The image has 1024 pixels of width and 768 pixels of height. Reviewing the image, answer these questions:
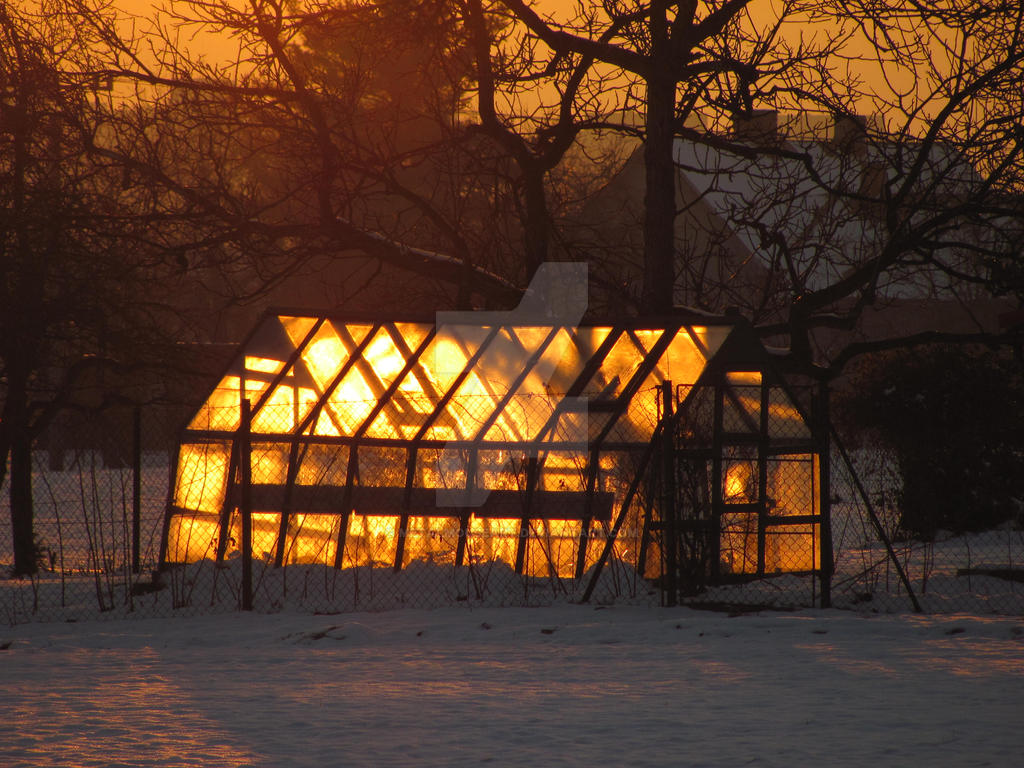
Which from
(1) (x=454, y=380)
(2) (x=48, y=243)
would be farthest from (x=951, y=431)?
(2) (x=48, y=243)

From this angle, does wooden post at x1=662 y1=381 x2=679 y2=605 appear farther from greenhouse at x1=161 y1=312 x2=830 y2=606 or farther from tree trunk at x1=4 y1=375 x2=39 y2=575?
tree trunk at x1=4 y1=375 x2=39 y2=575

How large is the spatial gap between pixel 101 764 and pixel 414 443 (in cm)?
615

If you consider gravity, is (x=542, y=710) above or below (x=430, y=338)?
below

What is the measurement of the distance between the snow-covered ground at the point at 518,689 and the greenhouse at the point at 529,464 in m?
1.14

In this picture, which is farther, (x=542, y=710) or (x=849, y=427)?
(x=849, y=427)

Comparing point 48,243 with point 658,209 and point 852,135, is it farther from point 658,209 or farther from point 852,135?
point 852,135

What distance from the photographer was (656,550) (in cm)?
1131

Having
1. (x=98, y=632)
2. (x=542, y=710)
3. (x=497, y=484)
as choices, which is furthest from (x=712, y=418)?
(x=98, y=632)

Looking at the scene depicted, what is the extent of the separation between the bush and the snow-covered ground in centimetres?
607

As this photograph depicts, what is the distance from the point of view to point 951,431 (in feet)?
50.3

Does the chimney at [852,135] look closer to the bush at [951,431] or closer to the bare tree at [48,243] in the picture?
the bush at [951,431]

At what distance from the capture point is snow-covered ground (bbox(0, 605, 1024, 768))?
230 inches

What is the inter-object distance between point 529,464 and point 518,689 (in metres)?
4.20

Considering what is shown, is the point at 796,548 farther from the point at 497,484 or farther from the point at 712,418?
the point at 497,484
